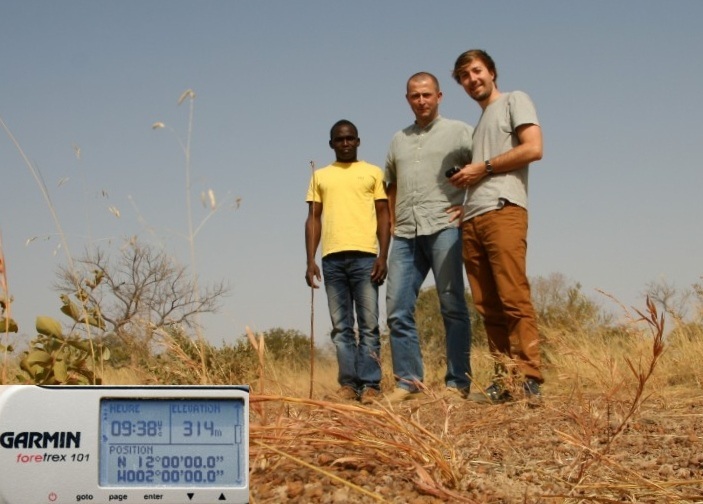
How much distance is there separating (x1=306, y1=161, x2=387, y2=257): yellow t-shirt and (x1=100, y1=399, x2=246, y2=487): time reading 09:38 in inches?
161

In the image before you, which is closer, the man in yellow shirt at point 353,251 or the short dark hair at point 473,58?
the short dark hair at point 473,58

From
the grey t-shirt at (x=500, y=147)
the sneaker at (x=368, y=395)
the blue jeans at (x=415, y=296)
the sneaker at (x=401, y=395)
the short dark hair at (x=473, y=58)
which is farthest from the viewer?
the blue jeans at (x=415, y=296)

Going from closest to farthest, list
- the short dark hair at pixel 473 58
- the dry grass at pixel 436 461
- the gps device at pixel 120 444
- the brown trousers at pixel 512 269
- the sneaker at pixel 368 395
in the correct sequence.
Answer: the gps device at pixel 120 444 → the dry grass at pixel 436 461 → the sneaker at pixel 368 395 → the brown trousers at pixel 512 269 → the short dark hair at pixel 473 58

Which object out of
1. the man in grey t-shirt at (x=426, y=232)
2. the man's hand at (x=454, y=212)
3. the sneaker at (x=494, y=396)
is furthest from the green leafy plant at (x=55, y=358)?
the man's hand at (x=454, y=212)

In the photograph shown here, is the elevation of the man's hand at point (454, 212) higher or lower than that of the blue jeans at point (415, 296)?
higher

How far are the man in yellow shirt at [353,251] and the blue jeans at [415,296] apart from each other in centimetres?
34


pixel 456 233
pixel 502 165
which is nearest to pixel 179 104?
pixel 502 165

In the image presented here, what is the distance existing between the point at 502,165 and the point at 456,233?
79 centimetres

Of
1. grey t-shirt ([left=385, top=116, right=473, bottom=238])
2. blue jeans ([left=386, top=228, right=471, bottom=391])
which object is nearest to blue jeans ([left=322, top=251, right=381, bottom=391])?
blue jeans ([left=386, top=228, right=471, bottom=391])

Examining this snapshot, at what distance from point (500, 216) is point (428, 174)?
3.00 feet

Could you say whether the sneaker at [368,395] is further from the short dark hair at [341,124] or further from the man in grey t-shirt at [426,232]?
the short dark hair at [341,124]

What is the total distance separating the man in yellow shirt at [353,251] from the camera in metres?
5.44

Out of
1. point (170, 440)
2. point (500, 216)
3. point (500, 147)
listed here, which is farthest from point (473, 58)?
point (170, 440)

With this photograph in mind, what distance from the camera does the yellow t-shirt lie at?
542 centimetres
